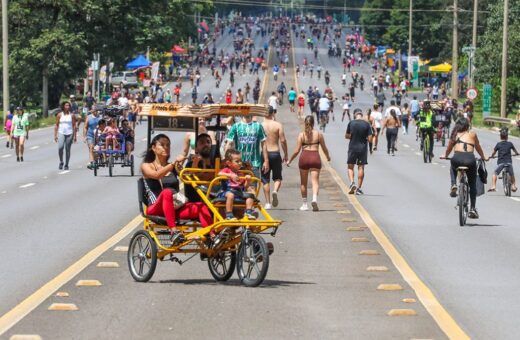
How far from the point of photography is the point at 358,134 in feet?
91.0

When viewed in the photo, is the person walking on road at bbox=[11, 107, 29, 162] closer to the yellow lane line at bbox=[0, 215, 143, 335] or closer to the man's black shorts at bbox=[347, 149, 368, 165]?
the man's black shorts at bbox=[347, 149, 368, 165]

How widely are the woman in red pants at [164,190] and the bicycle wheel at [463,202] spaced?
7.10 m

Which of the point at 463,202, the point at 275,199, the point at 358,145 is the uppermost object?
the point at 358,145

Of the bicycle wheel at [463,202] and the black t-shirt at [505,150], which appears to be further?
the black t-shirt at [505,150]

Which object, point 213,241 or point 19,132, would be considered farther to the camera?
point 19,132

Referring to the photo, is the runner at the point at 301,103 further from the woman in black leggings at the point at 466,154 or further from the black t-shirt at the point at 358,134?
the woman in black leggings at the point at 466,154

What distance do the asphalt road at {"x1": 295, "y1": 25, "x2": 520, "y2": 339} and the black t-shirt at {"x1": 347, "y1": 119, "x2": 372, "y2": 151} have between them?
3.22 ft

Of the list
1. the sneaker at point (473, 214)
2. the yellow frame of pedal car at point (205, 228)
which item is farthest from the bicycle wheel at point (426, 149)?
the yellow frame of pedal car at point (205, 228)

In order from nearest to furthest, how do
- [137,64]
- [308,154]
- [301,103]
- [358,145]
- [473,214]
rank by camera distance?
1. [473,214]
2. [308,154]
3. [358,145]
4. [301,103]
5. [137,64]

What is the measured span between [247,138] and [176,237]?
8.32m

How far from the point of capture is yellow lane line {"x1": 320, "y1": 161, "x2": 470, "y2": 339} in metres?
11.4

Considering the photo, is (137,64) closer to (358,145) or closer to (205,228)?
(358,145)

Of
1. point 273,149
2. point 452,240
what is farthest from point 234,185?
point 273,149

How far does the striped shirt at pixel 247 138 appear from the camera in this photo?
22328 millimetres
